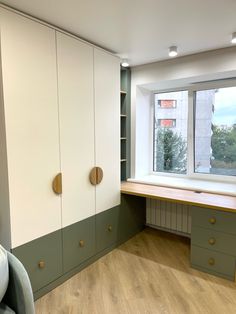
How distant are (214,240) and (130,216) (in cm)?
118

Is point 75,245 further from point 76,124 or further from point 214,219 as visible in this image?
point 214,219

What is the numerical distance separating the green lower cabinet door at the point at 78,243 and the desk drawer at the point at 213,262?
3.66 feet

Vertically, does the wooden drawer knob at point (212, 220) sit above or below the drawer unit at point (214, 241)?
above

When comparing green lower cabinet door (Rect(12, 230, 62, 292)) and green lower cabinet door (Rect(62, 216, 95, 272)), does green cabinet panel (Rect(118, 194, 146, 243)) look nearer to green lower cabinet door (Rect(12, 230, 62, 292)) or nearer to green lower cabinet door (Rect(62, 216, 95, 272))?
green lower cabinet door (Rect(62, 216, 95, 272))

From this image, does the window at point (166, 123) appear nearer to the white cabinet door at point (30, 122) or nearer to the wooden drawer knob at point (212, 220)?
the wooden drawer knob at point (212, 220)

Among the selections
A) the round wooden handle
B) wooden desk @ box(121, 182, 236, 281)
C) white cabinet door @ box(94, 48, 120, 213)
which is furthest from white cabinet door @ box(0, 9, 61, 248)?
wooden desk @ box(121, 182, 236, 281)

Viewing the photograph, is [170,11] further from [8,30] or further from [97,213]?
[97,213]

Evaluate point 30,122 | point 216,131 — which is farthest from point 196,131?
point 30,122

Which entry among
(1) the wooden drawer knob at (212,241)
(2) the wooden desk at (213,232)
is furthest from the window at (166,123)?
(1) the wooden drawer knob at (212,241)

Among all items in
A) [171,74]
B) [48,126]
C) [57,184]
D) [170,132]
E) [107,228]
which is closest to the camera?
[48,126]

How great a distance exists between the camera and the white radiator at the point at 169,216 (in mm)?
3285

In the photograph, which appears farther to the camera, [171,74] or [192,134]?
[192,134]

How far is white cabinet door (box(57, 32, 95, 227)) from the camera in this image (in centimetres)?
225

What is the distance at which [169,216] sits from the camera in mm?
3434
